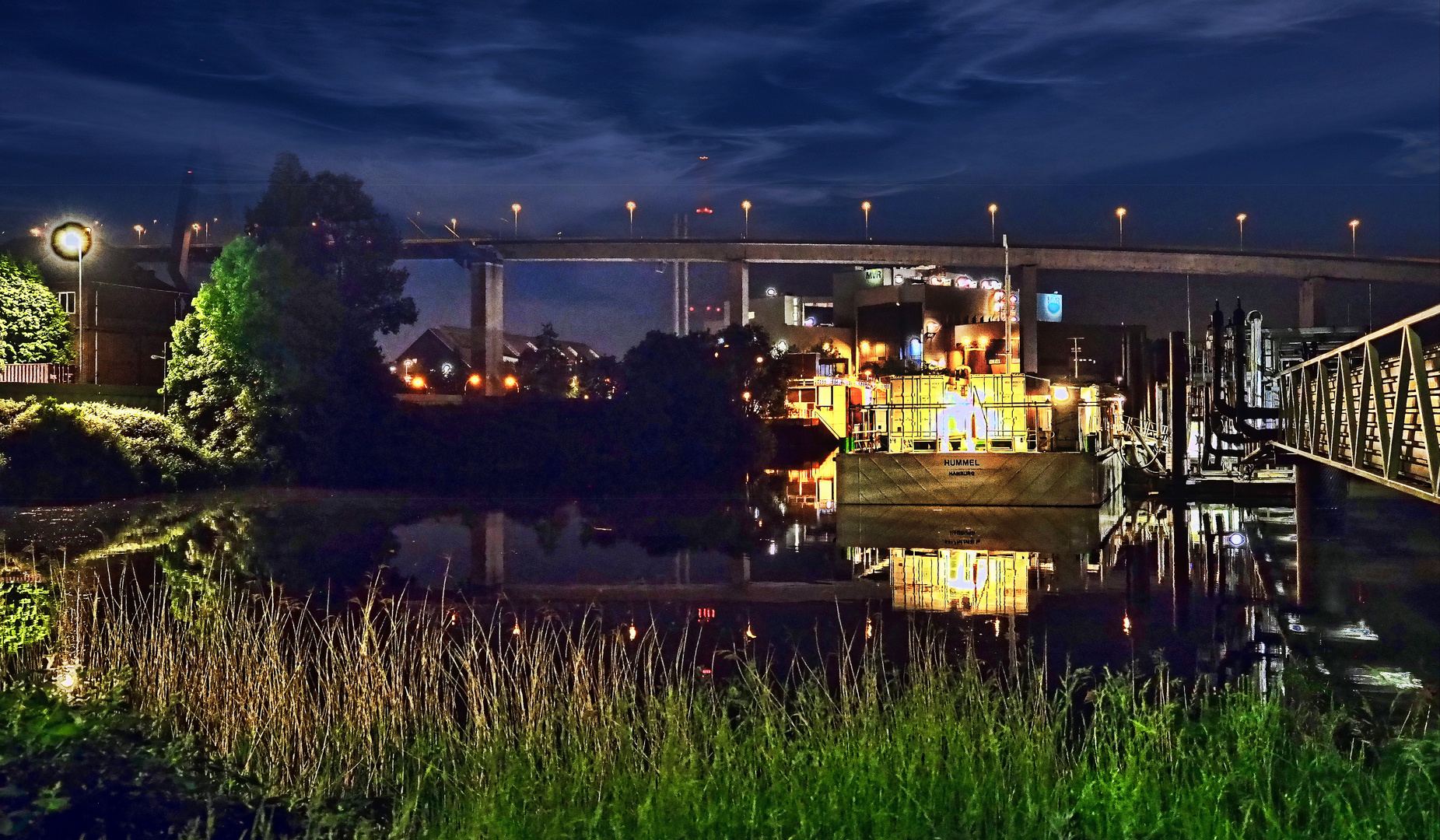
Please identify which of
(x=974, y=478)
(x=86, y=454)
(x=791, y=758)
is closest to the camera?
(x=791, y=758)

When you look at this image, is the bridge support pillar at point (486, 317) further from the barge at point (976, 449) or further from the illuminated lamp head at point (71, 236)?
the barge at point (976, 449)

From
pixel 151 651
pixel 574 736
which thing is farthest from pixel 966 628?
pixel 151 651

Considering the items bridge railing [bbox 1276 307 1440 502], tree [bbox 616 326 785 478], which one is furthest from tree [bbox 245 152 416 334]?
bridge railing [bbox 1276 307 1440 502]

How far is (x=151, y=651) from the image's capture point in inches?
472

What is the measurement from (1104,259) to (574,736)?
370 ft

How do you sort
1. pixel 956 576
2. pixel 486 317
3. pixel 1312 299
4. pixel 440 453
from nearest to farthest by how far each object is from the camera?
pixel 956 576
pixel 440 453
pixel 486 317
pixel 1312 299

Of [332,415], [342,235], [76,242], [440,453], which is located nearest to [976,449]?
[440,453]

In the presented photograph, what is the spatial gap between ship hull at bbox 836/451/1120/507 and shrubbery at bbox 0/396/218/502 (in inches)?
815

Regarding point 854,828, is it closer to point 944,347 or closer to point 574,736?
point 574,736

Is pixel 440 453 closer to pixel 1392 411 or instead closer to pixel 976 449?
pixel 976 449

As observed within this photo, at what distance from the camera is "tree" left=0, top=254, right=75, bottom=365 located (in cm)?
5325

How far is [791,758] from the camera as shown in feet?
27.1

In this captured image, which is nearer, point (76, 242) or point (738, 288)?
point (76, 242)

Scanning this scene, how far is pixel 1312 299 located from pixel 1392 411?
341 ft
